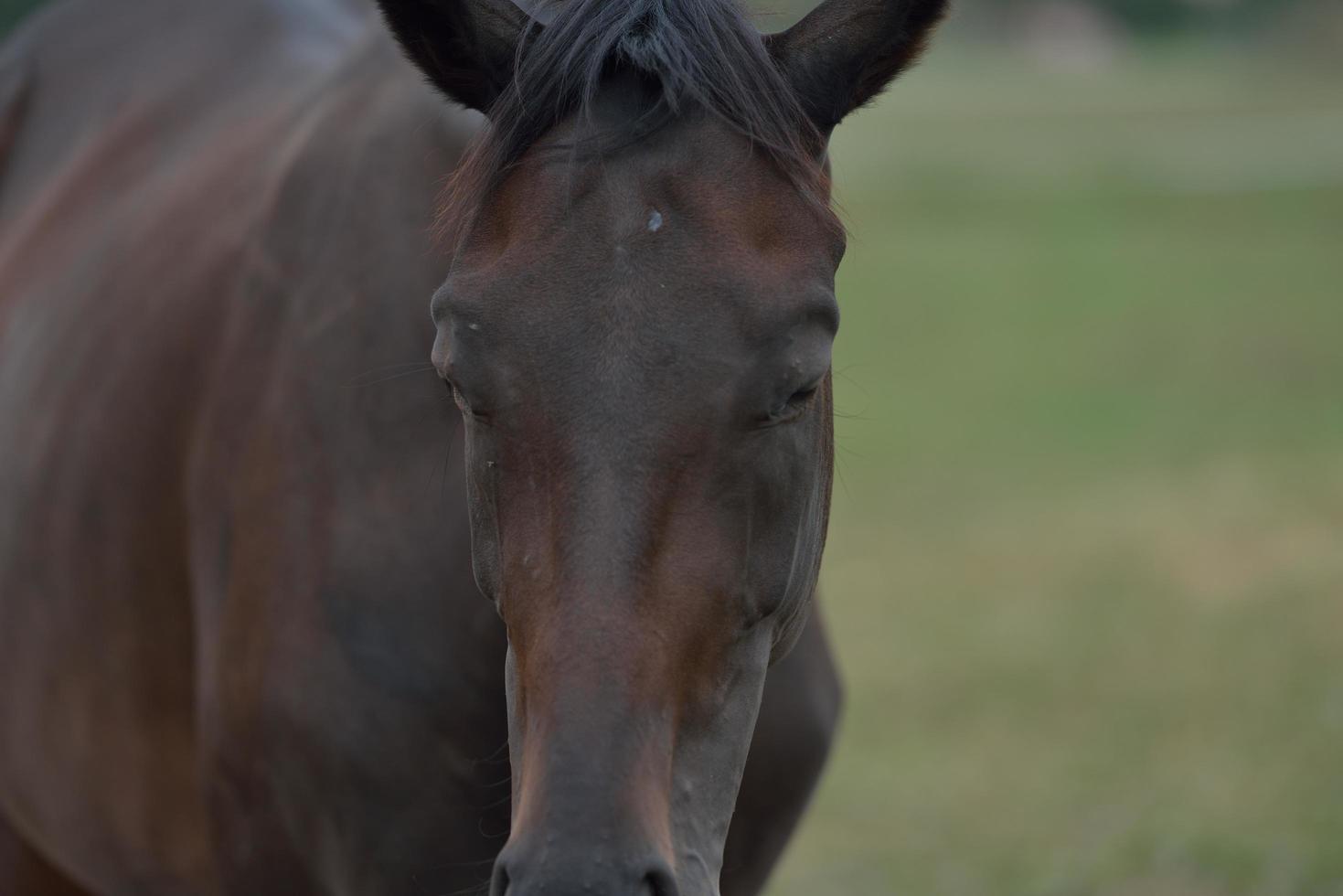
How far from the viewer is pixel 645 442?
1768 millimetres

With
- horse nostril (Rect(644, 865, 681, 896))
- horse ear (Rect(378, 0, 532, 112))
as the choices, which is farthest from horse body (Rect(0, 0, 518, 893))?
horse nostril (Rect(644, 865, 681, 896))

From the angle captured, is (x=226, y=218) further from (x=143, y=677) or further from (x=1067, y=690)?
(x=1067, y=690)

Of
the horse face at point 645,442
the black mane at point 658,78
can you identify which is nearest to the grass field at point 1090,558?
the black mane at point 658,78

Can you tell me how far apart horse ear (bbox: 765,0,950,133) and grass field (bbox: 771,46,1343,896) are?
A: 24 cm

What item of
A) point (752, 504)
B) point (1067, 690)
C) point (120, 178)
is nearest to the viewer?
point (752, 504)

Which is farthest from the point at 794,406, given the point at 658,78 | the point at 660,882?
the point at 660,882

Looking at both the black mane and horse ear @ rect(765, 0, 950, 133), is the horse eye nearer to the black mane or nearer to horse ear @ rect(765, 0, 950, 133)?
the black mane

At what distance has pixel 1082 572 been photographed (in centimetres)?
816

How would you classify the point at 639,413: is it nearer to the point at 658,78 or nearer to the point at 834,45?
the point at 658,78

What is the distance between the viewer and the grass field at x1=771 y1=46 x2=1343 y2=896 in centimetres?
528

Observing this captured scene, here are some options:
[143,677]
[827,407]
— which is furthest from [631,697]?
[143,677]

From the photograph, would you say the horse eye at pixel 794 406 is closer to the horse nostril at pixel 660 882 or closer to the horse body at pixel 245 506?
the horse nostril at pixel 660 882

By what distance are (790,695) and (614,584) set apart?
98 cm

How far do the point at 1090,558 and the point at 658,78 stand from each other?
6890mm
